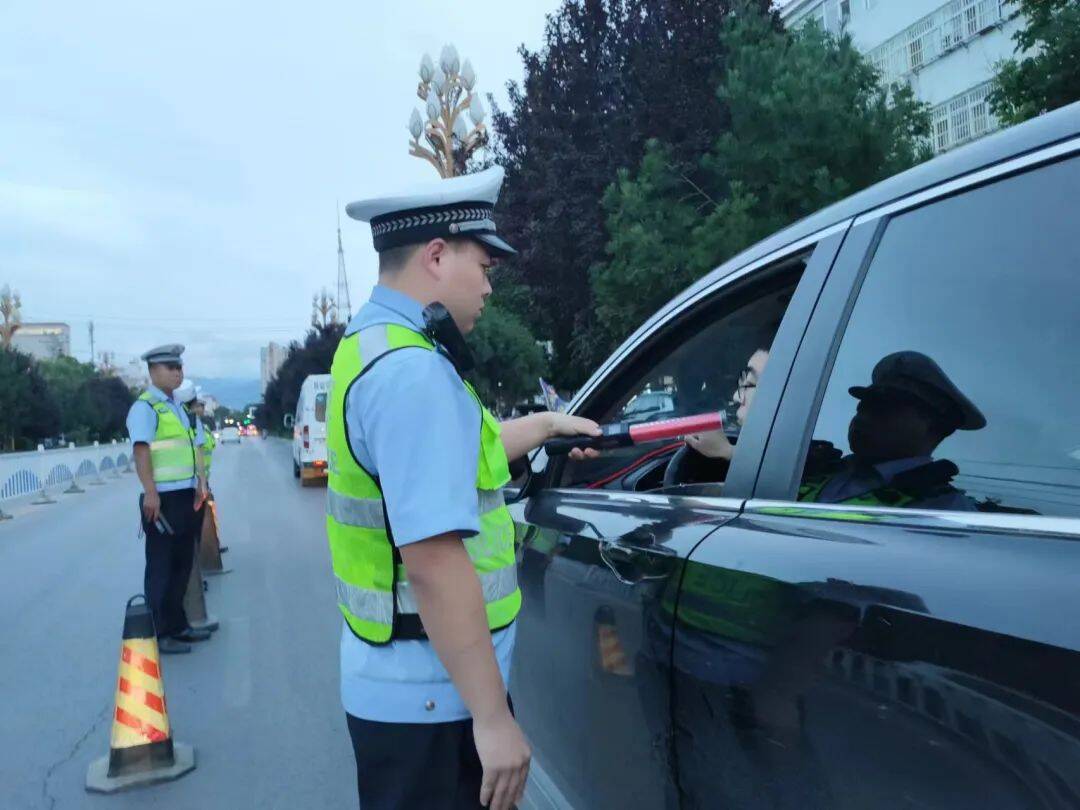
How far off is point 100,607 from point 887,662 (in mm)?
8689

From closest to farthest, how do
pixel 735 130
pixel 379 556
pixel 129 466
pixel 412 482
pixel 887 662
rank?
pixel 887 662
pixel 412 482
pixel 379 556
pixel 735 130
pixel 129 466

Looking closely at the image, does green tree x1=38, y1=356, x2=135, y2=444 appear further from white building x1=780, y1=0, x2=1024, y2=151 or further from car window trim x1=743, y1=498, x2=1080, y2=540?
car window trim x1=743, y1=498, x2=1080, y2=540

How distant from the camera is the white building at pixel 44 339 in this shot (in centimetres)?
13225

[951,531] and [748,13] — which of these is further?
[748,13]

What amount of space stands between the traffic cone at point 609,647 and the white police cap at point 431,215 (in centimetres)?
83

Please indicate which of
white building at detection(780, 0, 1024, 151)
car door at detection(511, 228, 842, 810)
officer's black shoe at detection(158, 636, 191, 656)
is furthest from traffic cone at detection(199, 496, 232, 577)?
white building at detection(780, 0, 1024, 151)

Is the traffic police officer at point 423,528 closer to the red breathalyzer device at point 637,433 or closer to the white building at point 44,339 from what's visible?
the red breathalyzer device at point 637,433

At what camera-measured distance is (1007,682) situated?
1.24 meters

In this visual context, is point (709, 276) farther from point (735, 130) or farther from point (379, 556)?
point (735, 130)

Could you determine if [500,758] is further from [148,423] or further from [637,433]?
[148,423]

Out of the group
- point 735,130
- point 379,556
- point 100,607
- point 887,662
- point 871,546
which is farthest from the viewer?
point 735,130

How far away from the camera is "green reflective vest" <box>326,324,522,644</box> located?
1938 millimetres

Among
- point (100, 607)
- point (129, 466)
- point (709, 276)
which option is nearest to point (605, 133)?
point (100, 607)

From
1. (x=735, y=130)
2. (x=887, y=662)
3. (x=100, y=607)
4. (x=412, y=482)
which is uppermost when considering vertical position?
(x=735, y=130)
